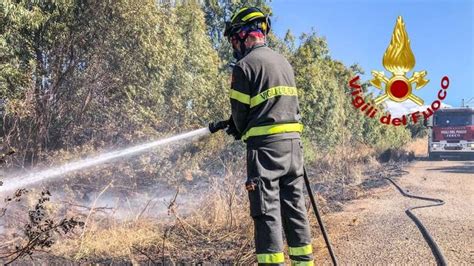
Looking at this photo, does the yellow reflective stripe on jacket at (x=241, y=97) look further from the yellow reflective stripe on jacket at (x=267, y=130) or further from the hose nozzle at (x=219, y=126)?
the hose nozzle at (x=219, y=126)

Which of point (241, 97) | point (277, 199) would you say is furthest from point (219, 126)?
point (277, 199)

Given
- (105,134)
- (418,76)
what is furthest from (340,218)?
(105,134)

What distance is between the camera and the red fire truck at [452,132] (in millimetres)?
18922

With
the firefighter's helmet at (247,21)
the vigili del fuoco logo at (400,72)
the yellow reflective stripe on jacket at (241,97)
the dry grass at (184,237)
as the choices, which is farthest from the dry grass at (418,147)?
the yellow reflective stripe on jacket at (241,97)

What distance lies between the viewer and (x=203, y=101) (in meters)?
11.2

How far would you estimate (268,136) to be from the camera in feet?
9.63

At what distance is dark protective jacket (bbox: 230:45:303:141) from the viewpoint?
293cm

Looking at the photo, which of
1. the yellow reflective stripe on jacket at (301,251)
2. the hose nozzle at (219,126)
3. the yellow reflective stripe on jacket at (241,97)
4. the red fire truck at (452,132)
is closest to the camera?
the yellow reflective stripe on jacket at (241,97)

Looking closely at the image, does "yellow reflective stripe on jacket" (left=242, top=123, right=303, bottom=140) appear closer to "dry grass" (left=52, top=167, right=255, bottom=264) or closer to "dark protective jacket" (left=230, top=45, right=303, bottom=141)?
"dark protective jacket" (left=230, top=45, right=303, bottom=141)

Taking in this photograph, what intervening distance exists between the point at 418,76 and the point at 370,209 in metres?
3.30

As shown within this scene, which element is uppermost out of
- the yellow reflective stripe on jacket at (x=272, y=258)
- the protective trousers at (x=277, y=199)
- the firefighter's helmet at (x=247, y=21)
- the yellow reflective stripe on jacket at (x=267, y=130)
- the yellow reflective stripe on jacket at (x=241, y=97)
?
the firefighter's helmet at (x=247, y=21)

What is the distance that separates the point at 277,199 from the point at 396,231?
261 centimetres

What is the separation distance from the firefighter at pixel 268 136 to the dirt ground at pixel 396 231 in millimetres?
1131

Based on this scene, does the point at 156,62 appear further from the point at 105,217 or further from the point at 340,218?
the point at 340,218
